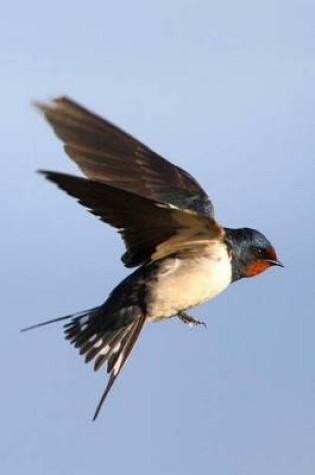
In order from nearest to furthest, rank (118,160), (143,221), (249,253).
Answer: (143,221) → (249,253) → (118,160)

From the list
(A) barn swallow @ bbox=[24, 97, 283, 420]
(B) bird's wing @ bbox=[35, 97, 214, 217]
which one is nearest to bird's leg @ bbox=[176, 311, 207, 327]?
(A) barn swallow @ bbox=[24, 97, 283, 420]

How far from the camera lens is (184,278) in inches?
191

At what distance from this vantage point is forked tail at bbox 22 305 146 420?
16.1 ft

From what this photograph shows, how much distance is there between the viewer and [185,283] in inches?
191

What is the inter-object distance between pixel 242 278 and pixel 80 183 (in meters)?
1.28

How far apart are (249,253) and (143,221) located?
2.01 ft

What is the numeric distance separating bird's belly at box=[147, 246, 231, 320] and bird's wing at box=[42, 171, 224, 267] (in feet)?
0.20

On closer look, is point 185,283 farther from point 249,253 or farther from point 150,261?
point 249,253

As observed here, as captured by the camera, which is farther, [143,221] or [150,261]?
[150,261]

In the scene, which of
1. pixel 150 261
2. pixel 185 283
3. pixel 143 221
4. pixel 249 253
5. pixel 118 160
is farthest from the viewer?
pixel 118 160

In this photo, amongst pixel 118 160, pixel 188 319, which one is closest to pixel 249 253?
pixel 188 319

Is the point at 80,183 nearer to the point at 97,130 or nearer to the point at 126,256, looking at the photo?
the point at 126,256

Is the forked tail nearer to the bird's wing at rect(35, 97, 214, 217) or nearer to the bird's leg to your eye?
the bird's leg

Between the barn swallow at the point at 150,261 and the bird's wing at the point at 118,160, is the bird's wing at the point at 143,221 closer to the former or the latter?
the barn swallow at the point at 150,261
